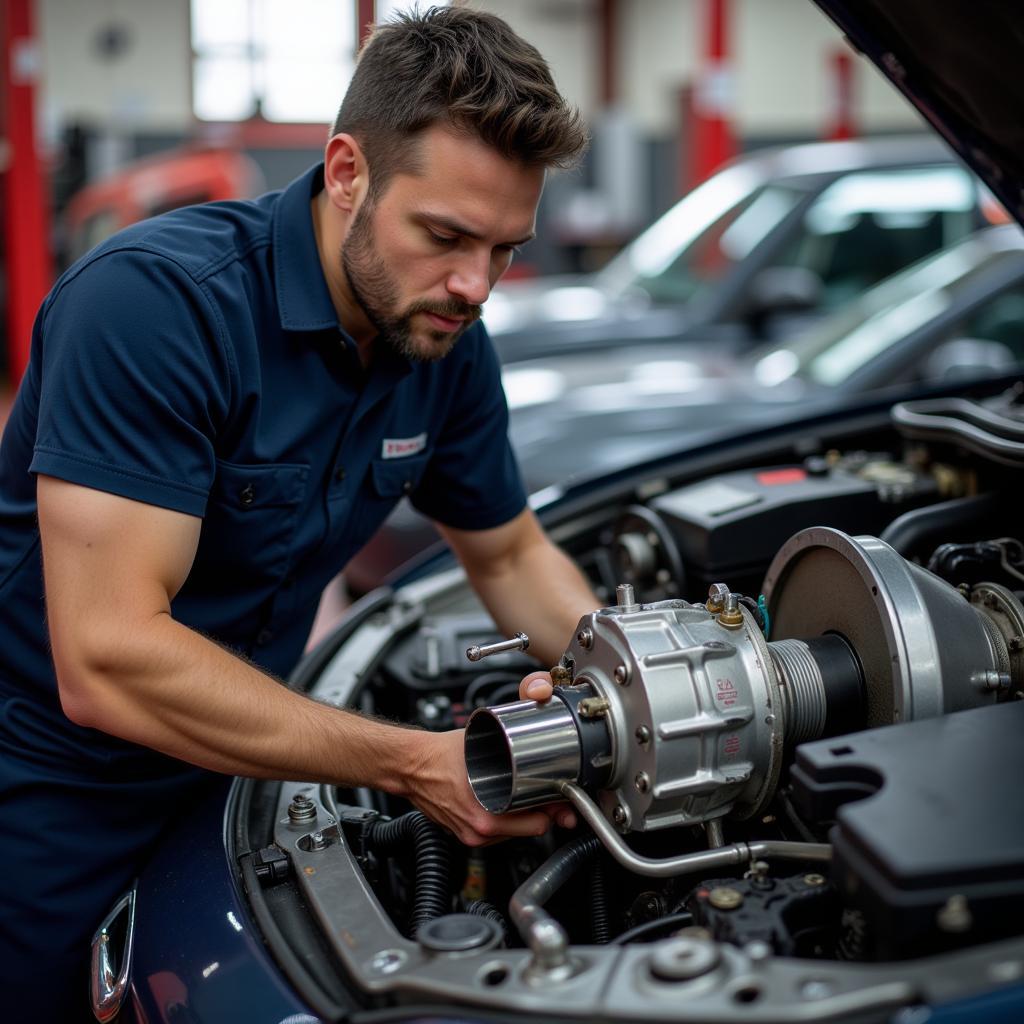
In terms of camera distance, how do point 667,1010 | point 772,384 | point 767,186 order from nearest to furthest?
point 667,1010 < point 772,384 < point 767,186

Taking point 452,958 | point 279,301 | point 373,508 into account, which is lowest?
point 452,958

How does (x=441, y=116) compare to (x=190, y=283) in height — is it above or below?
above

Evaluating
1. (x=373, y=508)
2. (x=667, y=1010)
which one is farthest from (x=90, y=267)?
(x=667, y=1010)

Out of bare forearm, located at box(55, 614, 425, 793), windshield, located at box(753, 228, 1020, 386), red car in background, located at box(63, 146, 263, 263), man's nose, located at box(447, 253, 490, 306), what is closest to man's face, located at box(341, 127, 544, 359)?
man's nose, located at box(447, 253, 490, 306)

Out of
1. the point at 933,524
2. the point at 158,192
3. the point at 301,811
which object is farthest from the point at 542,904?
the point at 158,192

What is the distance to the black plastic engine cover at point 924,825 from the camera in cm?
102

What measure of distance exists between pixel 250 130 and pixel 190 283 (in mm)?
13349

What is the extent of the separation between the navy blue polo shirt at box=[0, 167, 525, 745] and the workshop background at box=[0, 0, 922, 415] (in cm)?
820

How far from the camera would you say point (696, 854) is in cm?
129

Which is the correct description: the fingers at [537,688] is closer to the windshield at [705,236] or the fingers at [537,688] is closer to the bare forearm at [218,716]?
the bare forearm at [218,716]

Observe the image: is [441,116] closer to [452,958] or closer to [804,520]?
[804,520]

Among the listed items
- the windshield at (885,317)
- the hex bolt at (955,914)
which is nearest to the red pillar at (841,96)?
the windshield at (885,317)

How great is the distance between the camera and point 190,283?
1.55 metres

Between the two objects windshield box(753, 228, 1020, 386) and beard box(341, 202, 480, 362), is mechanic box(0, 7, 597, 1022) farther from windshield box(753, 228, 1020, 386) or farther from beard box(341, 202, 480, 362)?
windshield box(753, 228, 1020, 386)
